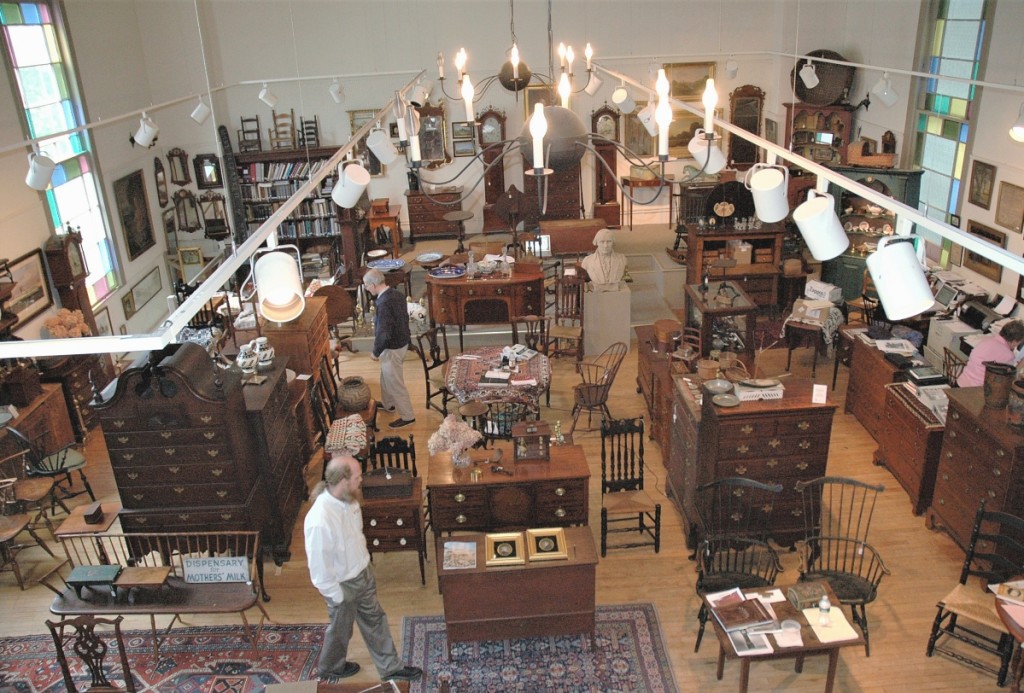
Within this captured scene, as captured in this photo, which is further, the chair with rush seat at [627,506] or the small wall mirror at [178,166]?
the small wall mirror at [178,166]

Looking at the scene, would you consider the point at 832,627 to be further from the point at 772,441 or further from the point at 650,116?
the point at 650,116

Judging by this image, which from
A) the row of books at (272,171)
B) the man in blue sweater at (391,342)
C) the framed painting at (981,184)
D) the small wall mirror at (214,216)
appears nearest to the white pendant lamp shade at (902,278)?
the man in blue sweater at (391,342)

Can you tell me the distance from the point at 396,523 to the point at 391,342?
268cm

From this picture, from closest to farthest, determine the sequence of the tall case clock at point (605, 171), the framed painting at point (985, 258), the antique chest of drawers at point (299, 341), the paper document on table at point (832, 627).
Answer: the paper document on table at point (832, 627) → the antique chest of drawers at point (299, 341) → the framed painting at point (985, 258) → the tall case clock at point (605, 171)

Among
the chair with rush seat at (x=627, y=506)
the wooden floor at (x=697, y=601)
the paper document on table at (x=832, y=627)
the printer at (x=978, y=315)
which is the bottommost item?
the wooden floor at (x=697, y=601)

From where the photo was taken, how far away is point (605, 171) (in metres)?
14.4

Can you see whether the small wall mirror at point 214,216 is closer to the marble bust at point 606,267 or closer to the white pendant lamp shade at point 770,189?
the marble bust at point 606,267

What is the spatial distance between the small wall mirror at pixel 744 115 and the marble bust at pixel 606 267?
5.57 m

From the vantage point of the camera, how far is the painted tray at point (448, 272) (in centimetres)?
1066

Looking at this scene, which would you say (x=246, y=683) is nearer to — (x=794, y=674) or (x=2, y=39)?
(x=794, y=674)

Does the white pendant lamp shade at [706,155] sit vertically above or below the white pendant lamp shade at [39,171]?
above

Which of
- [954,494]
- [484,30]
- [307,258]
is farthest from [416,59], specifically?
[954,494]

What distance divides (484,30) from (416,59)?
129cm

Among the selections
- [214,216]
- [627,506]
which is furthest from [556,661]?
[214,216]
